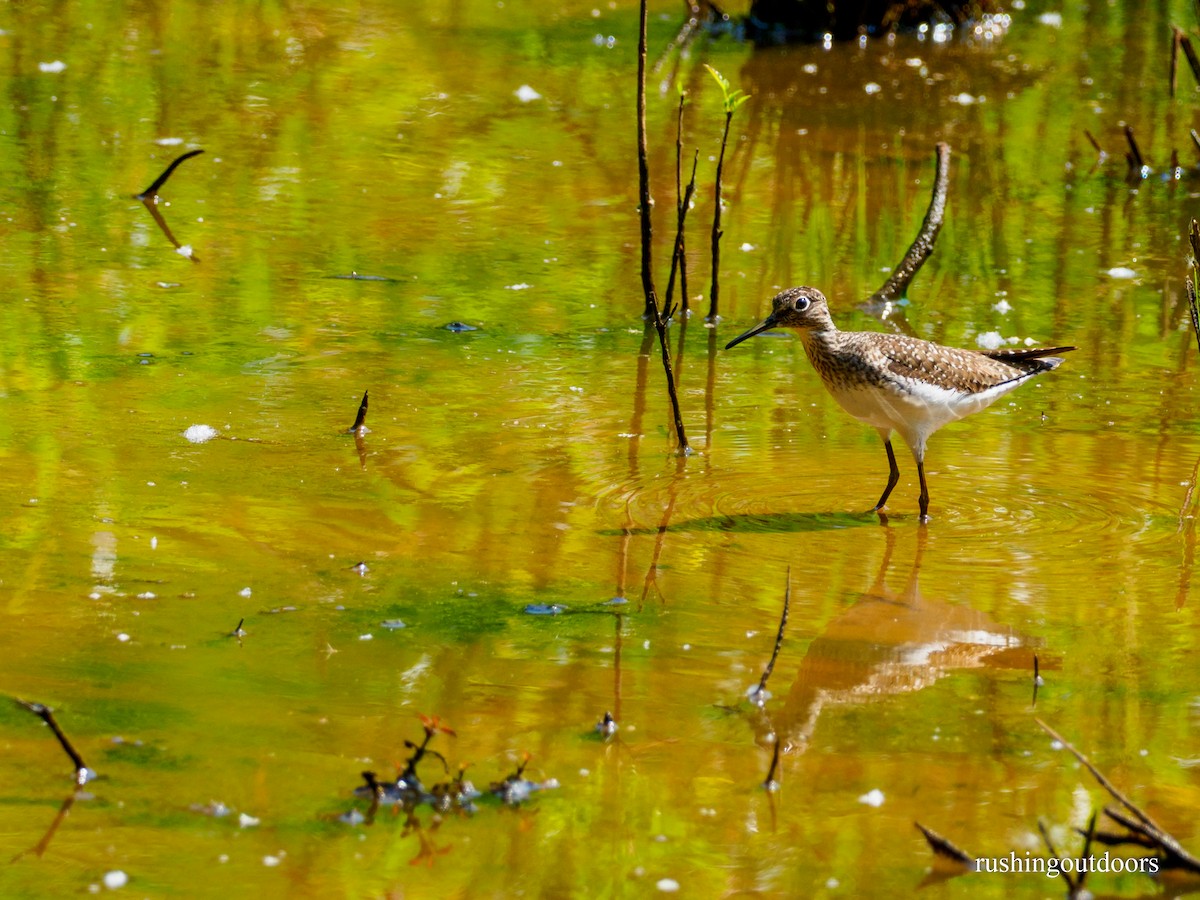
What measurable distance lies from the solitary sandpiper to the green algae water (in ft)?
1.13

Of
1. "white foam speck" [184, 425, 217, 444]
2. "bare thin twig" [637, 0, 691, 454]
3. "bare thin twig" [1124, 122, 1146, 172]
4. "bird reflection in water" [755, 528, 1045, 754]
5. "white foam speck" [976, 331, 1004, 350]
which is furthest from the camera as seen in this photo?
"bare thin twig" [1124, 122, 1146, 172]

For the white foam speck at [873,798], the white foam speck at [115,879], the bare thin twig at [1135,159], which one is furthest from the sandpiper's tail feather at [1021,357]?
the bare thin twig at [1135,159]

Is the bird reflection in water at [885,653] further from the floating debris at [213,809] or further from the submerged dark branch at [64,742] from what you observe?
the submerged dark branch at [64,742]

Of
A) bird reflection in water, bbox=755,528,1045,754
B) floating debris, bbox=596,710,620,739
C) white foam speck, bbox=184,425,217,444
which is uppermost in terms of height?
white foam speck, bbox=184,425,217,444

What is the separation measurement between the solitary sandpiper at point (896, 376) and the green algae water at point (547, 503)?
0.35 metres

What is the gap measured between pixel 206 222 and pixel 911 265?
4448 mm

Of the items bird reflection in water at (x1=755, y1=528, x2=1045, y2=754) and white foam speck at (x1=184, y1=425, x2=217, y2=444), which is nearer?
bird reflection in water at (x1=755, y1=528, x2=1045, y2=754)

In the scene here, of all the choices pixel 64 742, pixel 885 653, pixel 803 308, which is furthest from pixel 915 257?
pixel 64 742

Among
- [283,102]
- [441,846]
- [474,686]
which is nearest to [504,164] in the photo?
[283,102]

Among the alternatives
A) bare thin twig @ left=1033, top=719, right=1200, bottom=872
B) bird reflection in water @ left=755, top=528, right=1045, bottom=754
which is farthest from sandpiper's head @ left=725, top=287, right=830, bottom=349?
bare thin twig @ left=1033, top=719, right=1200, bottom=872

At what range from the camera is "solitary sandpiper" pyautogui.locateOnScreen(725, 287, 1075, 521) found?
7.48 m

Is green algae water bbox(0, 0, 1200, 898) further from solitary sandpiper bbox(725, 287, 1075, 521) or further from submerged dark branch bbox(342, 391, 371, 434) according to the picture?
solitary sandpiper bbox(725, 287, 1075, 521)

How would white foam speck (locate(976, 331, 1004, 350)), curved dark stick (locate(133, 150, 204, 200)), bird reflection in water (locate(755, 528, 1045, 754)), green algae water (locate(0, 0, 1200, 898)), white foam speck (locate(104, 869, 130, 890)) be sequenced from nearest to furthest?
white foam speck (locate(104, 869, 130, 890)), green algae water (locate(0, 0, 1200, 898)), bird reflection in water (locate(755, 528, 1045, 754)), white foam speck (locate(976, 331, 1004, 350)), curved dark stick (locate(133, 150, 204, 200))

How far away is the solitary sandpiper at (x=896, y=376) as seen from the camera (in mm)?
7477
